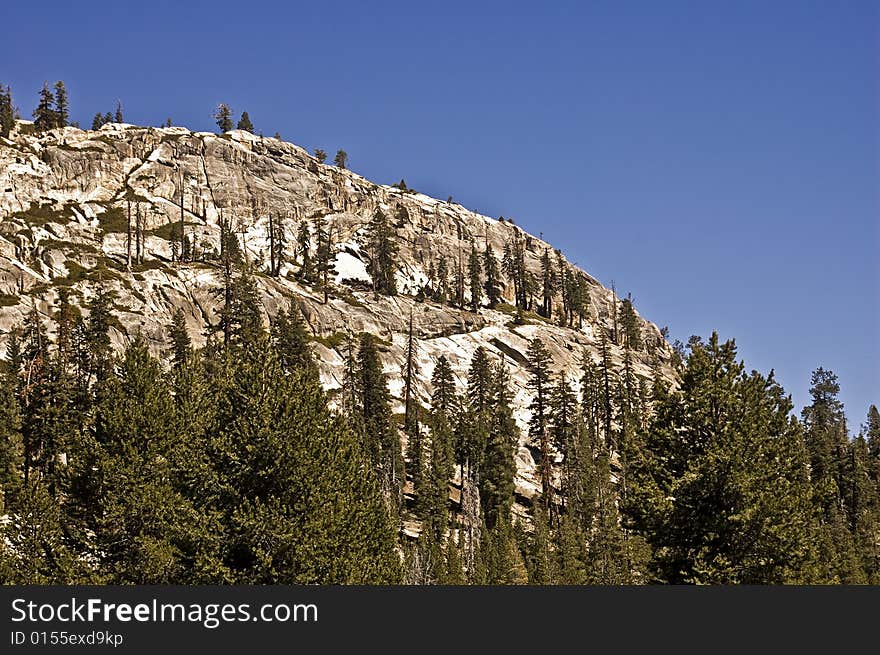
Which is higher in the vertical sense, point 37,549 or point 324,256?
point 324,256

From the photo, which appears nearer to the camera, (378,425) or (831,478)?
(831,478)

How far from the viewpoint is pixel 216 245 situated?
154000 mm

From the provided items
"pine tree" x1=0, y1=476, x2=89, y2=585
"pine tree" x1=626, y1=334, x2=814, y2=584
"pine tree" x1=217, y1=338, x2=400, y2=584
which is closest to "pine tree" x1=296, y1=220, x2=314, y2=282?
"pine tree" x1=217, y1=338, x2=400, y2=584

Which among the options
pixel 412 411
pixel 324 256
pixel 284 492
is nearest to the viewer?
pixel 284 492

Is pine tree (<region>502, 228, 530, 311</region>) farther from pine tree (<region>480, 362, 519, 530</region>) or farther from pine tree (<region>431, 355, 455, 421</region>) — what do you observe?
pine tree (<region>480, 362, 519, 530</region>)

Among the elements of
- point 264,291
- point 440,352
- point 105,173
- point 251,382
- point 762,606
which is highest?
point 105,173

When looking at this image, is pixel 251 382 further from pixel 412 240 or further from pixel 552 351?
pixel 412 240

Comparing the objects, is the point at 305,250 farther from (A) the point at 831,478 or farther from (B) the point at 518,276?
(A) the point at 831,478

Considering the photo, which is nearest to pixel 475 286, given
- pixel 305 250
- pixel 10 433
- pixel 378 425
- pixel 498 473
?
pixel 305 250

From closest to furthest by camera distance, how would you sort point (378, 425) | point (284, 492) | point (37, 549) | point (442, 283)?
point (284, 492)
point (37, 549)
point (378, 425)
point (442, 283)

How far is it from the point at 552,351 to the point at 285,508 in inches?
4543

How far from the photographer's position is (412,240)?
593 feet

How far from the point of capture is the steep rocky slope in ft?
370

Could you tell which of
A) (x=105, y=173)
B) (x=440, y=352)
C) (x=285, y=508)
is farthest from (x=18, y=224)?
(x=285, y=508)
